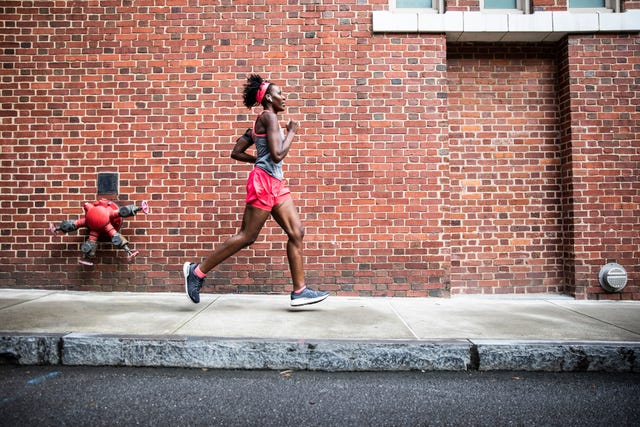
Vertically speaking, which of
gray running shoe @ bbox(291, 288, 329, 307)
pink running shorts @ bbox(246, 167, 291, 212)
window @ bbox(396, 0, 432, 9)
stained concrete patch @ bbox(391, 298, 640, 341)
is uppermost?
window @ bbox(396, 0, 432, 9)

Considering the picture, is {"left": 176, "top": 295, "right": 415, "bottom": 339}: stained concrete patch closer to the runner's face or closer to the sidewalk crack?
the sidewalk crack

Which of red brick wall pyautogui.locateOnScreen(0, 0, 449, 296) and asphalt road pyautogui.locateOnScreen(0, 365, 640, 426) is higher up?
red brick wall pyautogui.locateOnScreen(0, 0, 449, 296)

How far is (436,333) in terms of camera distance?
3.14m

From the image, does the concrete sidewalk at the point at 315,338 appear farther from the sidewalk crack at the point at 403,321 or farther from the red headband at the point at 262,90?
the red headband at the point at 262,90

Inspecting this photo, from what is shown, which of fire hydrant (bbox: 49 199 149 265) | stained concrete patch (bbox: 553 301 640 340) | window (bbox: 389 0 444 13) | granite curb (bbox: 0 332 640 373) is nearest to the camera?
granite curb (bbox: 0 332 640 373)

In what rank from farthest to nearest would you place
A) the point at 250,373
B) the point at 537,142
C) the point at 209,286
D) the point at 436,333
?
the point at 537,142 → the point at 209,286 → the point at 436,333 → the point at 250,373

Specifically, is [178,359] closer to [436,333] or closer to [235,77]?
[436,333]

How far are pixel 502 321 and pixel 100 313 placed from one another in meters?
3.68

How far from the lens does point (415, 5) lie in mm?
4953

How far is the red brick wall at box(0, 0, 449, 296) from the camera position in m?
4.69

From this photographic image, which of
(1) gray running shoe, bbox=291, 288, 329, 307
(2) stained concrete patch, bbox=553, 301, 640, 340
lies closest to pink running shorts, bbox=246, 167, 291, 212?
(1) gray running shoe, bbox=291, 288, 329, 307

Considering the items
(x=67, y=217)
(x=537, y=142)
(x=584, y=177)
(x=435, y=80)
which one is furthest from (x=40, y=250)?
(x=584, y=177)

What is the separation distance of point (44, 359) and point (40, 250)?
2.40 meters

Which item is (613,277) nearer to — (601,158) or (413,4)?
(601,158)
